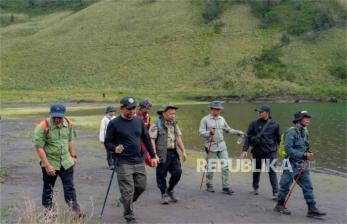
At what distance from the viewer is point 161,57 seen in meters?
97.2

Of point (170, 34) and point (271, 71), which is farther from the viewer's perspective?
point (170, 34)

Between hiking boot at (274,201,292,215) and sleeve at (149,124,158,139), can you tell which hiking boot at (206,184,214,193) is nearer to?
hiking boot at (274,201,292,215)

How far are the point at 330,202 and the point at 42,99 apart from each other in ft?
191

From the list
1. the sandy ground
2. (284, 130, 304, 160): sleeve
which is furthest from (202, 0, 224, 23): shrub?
(284, 130, 304, 160): sleeve

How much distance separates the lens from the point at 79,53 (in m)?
103

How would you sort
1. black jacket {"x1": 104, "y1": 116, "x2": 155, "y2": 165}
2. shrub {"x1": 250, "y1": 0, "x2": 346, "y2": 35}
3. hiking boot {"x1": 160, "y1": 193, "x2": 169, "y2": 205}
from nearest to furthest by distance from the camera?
black jacket {"x1": 104, "y1": 116, "x2": 155, "y2": 165}
hiking boot {"x1": 160, "y1": 193, "x2": 169, "y2": 205}
shrub {"x1": 250, "y1": 0, "x2": 346, "y2": 35}

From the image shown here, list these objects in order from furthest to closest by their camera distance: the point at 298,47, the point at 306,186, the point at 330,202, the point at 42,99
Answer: the point at 298,47 < the point at 42,99 < the point at 330,202 < the point at 306,186

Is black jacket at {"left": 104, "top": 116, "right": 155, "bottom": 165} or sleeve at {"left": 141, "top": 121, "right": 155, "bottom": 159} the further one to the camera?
sleeve at {"left": 141, "top": 121, "right": 155, "bottom": 159}

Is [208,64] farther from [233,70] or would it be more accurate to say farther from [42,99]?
[42,99]

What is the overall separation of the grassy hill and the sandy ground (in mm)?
50963

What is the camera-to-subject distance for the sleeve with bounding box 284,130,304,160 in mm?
10389

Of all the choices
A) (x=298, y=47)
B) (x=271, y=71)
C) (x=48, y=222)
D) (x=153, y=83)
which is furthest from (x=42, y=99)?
(x=48, y=222)

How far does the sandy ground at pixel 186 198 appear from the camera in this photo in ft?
34.1

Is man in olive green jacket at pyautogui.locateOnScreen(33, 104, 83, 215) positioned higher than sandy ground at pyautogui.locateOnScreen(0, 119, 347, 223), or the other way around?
man in olive green jacket at pyautogui.locateOnScreen(33, 104, 83, 215)
